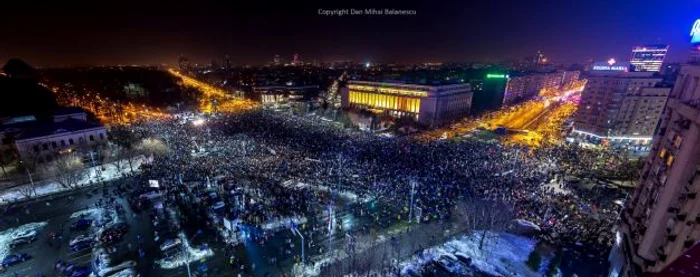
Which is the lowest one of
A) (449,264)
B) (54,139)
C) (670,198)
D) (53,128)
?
(449,264)

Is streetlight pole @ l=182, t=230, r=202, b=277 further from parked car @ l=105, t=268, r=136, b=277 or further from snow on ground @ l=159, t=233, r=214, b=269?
parked car @ l=105, t=268, r=136, b=277

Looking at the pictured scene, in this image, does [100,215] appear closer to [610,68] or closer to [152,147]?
[152,147]

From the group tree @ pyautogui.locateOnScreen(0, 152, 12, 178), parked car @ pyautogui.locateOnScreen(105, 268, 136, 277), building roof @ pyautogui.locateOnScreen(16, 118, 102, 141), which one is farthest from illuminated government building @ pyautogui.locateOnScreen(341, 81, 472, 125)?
tree @ pyautogui.locateOnScreen(0, 152, 12, 178)

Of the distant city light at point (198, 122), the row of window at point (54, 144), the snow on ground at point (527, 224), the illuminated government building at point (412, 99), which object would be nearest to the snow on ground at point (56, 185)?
the row of window at point (54, 144)

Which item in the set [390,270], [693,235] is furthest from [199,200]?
[693,235]

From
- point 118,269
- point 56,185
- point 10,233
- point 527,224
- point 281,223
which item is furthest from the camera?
point 56,185

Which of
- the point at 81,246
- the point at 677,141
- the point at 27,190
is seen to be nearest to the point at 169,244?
the point at 81,246
